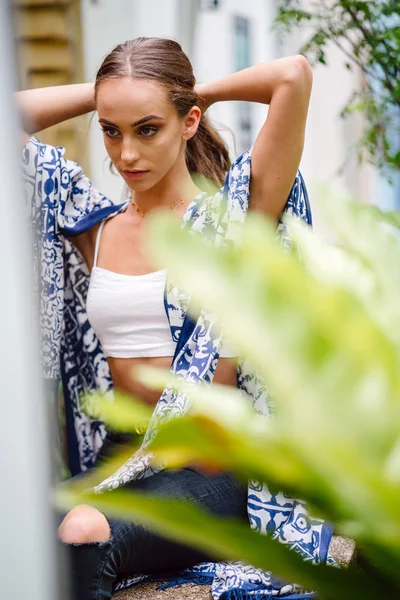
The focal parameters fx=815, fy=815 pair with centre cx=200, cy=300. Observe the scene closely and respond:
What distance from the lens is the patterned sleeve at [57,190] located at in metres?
1.94

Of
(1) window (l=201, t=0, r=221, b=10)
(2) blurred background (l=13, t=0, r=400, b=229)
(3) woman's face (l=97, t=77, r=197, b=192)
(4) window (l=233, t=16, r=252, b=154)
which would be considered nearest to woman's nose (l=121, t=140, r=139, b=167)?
(3) woman's face (l=97, t=77, r=197, b=192)

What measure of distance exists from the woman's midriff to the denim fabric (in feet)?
0.63

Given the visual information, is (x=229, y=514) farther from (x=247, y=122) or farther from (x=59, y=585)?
(x=247, y=122)

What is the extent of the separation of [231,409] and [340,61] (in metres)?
5.59

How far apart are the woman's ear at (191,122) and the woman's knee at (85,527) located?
846mm

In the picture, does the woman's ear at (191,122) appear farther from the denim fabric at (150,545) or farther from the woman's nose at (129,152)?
the denim fabric at (150,545)

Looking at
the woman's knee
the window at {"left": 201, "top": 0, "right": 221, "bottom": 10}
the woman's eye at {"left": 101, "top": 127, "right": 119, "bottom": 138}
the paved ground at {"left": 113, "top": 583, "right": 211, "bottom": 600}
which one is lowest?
the paved ground at {"left": 113, "top": 583, "right": 211, "bottom": 600}

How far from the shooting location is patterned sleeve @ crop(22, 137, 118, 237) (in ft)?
6.36

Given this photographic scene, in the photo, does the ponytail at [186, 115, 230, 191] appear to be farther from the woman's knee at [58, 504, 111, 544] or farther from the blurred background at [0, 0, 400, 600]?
the woman's knee at [58, 504, 111, 544]

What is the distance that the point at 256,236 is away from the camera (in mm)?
445

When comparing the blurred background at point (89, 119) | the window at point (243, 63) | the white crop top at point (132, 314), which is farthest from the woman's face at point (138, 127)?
the window at point (243, 63)

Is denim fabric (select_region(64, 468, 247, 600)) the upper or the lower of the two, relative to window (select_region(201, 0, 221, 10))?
lower

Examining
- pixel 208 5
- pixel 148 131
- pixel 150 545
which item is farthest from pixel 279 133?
pixel 208 5

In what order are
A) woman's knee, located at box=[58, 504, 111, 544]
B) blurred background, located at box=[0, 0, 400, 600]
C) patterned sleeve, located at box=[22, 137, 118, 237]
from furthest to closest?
patterned sleeve, located at box=[22, 137, 118, 237], woman's knee, located at box=[58, 504, 111, 544], blurred background, located at box=[0, 0, 400, 600]
